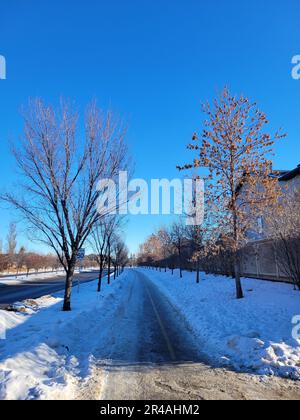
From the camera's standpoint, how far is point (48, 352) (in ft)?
22.6

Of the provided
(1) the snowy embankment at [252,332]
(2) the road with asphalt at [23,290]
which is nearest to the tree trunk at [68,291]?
(1) the snowy embankment at [252,332]

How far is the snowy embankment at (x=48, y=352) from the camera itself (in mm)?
4852

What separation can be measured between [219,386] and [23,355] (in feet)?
13.2

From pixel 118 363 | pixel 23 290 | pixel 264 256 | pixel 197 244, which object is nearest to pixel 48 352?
pixel 118 363

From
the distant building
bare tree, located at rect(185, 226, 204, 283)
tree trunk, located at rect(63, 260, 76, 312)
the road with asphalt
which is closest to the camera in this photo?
tree trunk, located at rect(63, 260, 76, 312)

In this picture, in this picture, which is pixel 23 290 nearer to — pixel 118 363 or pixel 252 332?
pixel 118 363

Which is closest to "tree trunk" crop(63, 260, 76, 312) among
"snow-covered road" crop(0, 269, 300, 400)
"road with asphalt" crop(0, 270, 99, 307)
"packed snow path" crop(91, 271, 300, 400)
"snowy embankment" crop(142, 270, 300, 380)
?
"snow-covered road" crop(0, 269, 300, 400)

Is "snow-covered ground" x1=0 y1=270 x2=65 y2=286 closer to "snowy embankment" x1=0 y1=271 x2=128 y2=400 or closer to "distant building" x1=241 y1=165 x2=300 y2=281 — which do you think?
"distant building" x1=241 y1=165 x2=300 y2=281

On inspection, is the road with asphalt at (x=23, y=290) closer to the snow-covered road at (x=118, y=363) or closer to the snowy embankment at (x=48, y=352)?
the snowy embankment at (x=48, y=352)

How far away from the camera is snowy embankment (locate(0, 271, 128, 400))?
4852mm

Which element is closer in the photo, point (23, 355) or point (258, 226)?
point (23, 355)
